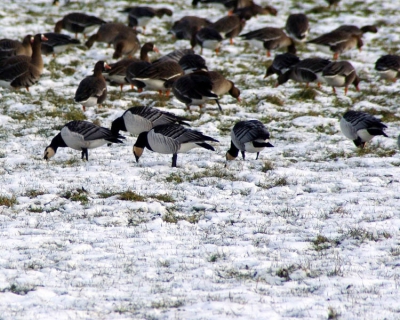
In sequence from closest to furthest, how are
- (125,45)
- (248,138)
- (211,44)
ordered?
(248,138) → (125,45) → (211,44)

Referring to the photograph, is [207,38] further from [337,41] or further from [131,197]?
[131,197]

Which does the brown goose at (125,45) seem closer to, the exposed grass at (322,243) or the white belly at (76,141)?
the white belly at (76,141)

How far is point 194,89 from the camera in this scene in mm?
15828

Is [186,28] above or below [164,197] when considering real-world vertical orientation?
below

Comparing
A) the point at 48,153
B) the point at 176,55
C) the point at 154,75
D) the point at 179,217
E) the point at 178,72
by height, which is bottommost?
the point at 176,55

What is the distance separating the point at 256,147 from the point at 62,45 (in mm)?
11125

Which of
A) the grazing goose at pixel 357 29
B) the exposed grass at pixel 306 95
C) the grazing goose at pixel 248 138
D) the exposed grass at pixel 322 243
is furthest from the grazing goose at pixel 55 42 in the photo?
the exposed grass at pixel 322 243

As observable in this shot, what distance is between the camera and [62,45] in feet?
68.9

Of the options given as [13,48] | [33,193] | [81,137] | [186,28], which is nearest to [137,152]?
[81,137]

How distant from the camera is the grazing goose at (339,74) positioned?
17.6 m

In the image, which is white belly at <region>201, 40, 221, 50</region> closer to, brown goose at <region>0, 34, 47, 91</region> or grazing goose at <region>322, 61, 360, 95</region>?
grazing goose at <region>322, 61, 360, 95</region>

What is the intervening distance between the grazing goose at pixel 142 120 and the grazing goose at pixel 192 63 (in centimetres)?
558

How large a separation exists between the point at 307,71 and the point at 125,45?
641cm

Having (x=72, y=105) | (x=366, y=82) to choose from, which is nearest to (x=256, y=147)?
(x=72, y=105)
